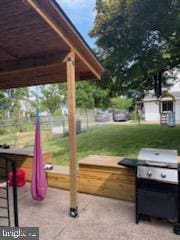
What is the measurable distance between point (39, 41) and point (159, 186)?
2532 millimetres

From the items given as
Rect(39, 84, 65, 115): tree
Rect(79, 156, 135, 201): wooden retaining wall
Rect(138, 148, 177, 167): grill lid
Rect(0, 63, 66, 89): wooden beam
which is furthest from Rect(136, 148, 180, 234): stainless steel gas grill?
Rect(39, 84, 65, 115): tree

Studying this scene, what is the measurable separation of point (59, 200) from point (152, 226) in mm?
1569

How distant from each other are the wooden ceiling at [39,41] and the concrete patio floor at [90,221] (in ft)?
7.27

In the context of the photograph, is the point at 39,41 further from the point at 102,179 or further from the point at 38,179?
the point at 102,179

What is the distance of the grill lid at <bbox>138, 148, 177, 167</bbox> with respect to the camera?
2.66 metres

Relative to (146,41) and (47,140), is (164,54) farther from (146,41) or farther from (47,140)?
(47,140)

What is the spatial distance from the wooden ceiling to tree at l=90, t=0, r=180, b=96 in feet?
12.2

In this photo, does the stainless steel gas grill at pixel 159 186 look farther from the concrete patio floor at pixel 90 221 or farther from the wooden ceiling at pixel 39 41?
the wooden ceiling at pixel 39 41

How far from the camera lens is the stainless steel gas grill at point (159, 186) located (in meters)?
2.65

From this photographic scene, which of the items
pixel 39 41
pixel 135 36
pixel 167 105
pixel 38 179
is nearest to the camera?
pixel 39 41

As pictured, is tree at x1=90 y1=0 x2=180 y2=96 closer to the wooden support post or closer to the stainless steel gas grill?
the wooden support post

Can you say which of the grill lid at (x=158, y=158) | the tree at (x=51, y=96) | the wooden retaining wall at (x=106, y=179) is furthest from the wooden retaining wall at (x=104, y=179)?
the tree at (x=51, y=96)

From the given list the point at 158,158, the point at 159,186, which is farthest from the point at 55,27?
the point at 159,186

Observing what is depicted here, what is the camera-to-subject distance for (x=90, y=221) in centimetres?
302
